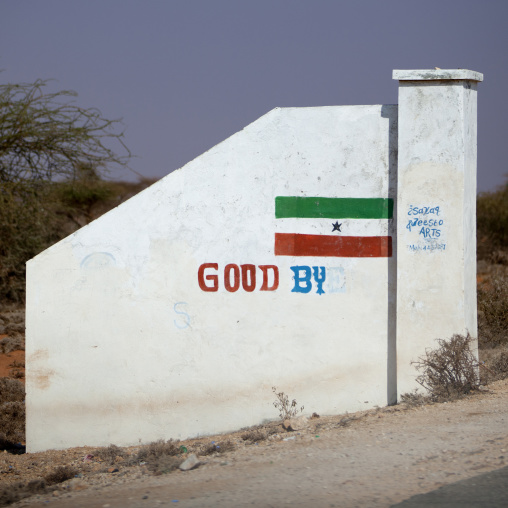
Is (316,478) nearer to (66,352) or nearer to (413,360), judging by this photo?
(413,360)

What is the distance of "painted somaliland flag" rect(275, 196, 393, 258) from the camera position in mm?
6312

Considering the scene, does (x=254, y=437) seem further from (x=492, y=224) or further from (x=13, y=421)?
(x=492, y=224)

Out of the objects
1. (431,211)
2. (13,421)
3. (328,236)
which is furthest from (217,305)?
(13,421)

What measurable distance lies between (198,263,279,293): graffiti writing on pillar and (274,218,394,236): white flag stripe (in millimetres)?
478

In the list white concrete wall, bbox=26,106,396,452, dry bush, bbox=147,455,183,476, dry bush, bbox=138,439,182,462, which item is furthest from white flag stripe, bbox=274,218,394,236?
dry bush, bbox=147,455,183,476

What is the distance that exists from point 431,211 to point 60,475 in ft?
12.9

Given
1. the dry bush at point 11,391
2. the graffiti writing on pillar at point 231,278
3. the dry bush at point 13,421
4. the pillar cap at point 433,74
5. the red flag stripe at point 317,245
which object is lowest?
the dry bush at point 13,421

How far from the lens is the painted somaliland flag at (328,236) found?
20.7 ft

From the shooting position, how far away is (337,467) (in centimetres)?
460

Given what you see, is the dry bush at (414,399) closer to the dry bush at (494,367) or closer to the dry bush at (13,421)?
the dry bush at (494,367)

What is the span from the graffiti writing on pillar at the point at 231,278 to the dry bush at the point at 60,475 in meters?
1.99

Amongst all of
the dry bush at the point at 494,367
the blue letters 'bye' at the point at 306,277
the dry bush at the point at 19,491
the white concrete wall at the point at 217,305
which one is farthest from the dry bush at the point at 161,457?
the dry bush at the point at 494,367

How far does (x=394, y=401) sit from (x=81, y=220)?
60.1 feet

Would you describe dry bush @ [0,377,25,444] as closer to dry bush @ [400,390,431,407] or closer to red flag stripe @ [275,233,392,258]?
red flag stripe @ [275,233,392,258]
